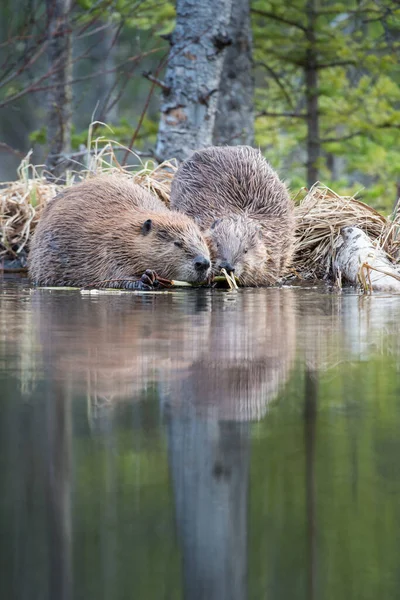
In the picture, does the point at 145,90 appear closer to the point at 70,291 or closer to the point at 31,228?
the point at 31,228

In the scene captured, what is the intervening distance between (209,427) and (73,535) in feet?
1.90

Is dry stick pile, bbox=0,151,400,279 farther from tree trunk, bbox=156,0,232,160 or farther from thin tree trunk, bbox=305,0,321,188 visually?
thin tree trunk, bbox=305,0,321,188

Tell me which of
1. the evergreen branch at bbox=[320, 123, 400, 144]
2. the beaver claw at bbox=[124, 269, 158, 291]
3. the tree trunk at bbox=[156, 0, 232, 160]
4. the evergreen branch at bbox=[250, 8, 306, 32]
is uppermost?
the evergreen branch at bbox=[250, 8, 306, 32]

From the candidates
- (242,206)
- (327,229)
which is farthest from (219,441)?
(327,229)

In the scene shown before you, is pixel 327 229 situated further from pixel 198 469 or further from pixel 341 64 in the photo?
pixel 341 64

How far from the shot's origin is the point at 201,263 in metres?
5.57

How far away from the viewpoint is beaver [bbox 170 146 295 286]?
599 centimetres

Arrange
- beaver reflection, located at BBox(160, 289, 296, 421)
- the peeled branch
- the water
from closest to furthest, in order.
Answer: the water → beaver reflection, located at BBox(160, 289, 296, 421) → the peeled branch

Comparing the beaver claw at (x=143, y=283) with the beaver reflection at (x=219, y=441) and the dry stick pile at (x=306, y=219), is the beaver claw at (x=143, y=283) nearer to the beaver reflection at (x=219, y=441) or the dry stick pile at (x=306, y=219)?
the dry stick pile at (x=306, y=219)

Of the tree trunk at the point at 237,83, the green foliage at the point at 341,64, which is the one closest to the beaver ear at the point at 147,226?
the tree trunk at the point at 237,83

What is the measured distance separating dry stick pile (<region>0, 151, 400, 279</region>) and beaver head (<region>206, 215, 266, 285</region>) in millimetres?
859

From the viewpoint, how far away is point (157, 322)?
11.9ft

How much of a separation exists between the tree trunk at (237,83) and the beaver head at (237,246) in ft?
23.6

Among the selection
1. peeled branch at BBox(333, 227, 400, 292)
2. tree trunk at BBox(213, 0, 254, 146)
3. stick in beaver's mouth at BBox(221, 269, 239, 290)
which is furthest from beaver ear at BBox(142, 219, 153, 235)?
tree trunk at BBox(213, 0, 254, 146)
